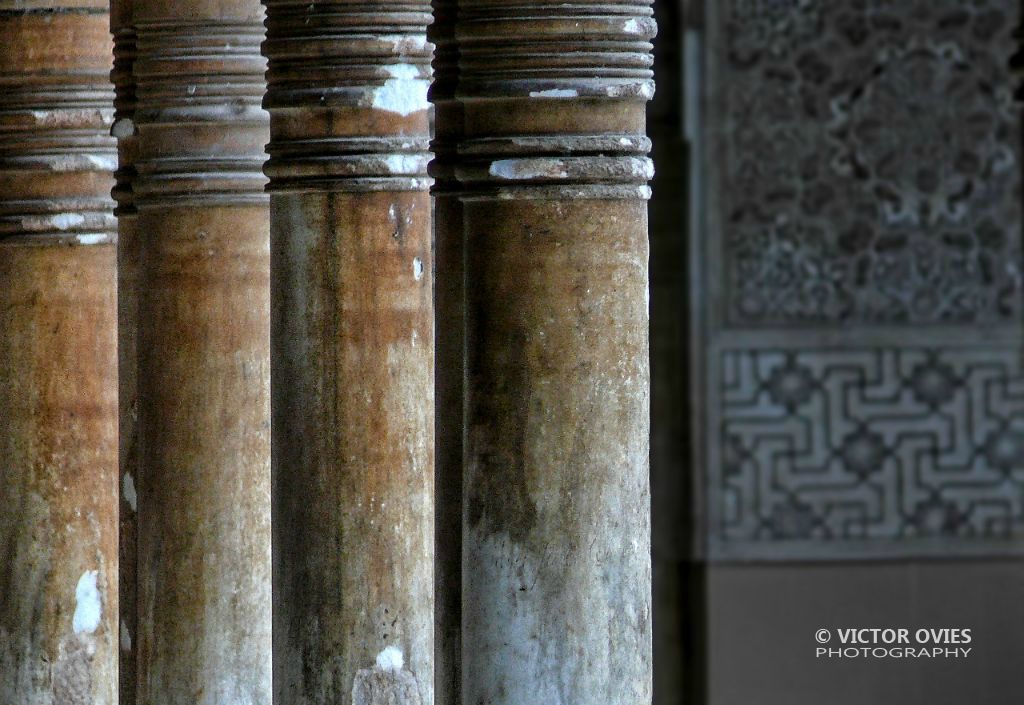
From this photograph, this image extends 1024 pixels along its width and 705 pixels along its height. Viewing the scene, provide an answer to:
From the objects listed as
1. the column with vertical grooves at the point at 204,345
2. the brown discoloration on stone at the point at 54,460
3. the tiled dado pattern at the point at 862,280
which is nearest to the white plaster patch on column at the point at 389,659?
the column with vertical grooves at the point at 204,345

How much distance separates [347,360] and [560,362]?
0.79 metres

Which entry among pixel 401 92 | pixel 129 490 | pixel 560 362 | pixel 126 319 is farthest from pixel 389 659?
pixel 126 319

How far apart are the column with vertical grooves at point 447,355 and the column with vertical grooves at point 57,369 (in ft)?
7.18

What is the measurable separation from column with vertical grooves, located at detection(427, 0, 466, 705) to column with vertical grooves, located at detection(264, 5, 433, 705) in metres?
0.11

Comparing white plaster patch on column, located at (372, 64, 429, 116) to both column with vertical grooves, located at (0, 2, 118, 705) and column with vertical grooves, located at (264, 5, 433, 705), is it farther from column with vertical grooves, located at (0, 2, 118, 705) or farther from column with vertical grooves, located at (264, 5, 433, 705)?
column with vertical grooves, located at (0, 2, 118, 705)

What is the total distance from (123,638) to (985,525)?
444 cm

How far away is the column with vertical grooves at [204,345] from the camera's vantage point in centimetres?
522

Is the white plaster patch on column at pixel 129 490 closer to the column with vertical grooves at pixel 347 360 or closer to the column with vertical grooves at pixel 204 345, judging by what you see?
the column with vertical grooves at pixel 204 345

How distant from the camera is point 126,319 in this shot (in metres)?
5.52

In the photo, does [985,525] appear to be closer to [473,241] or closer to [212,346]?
[212,346]

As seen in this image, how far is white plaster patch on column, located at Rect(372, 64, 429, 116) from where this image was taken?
4406 millimetres

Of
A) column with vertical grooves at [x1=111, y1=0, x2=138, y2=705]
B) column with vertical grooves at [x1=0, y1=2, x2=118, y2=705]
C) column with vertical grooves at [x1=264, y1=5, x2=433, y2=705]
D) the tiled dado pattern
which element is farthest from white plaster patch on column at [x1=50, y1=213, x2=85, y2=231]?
the tiled dado pattern

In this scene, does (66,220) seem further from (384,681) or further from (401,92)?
(384,681)

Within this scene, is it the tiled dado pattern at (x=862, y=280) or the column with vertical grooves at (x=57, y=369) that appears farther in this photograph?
the tiled dado pattern at (x=862, y=280)
